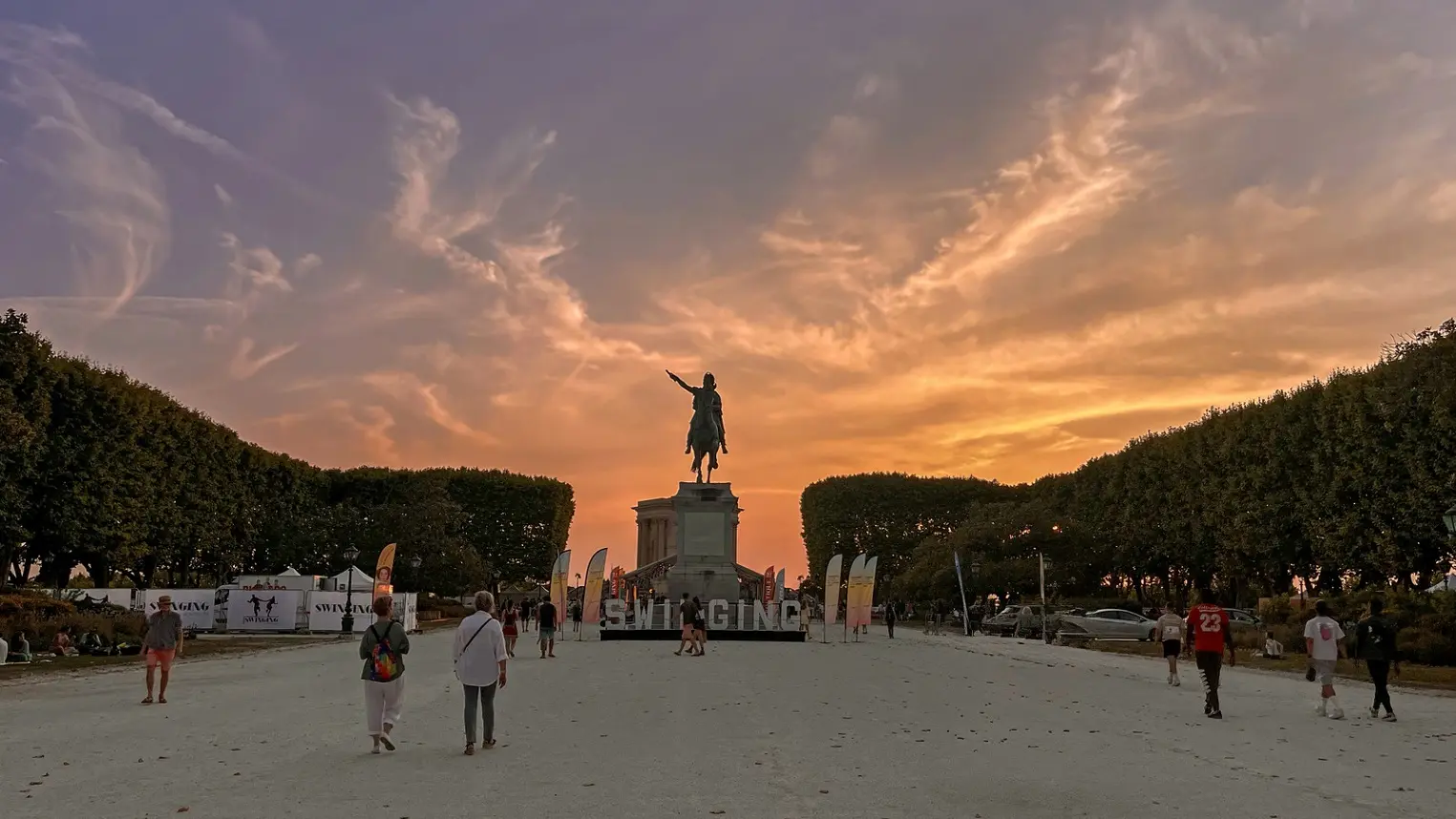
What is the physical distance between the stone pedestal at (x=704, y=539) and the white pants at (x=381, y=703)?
35.7 metres

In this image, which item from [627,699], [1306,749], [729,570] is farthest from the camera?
[729,570]

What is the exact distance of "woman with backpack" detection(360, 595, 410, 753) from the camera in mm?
11406

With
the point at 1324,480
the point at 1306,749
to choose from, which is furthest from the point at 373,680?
the point at 1324,480

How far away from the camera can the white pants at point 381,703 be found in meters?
11.7

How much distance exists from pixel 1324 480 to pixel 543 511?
54.9 meters

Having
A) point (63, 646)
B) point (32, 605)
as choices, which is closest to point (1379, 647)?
point (63, 646)

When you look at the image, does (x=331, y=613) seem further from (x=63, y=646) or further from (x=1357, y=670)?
(x=1357, y=670)

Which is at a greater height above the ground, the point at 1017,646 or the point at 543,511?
the point at 543,511

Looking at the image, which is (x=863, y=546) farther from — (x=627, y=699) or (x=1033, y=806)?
(x=1033, y=806)

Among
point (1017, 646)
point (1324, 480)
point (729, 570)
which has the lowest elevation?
point (1017, 646)

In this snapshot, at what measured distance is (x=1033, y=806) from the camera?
8.99 meters

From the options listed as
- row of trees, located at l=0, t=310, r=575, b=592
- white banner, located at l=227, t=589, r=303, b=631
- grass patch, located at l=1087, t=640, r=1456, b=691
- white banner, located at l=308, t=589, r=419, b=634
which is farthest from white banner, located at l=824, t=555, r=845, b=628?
row of trees, located at l=0, t=310, r=575, b=592

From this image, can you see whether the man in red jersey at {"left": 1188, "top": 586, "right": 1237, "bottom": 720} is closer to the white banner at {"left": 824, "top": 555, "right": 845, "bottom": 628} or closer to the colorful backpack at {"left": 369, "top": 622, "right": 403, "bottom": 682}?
the colorful backpack at {"left": 369, "top": 622, "right": 403, "bottom": 682}

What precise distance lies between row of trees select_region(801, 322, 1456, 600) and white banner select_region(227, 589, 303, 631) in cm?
3442
